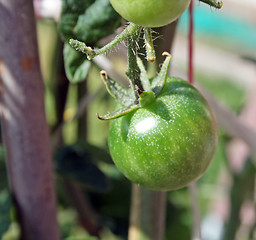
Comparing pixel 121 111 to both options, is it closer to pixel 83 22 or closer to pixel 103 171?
pixel 83 22

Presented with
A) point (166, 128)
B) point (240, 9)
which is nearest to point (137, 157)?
point (166, 128)

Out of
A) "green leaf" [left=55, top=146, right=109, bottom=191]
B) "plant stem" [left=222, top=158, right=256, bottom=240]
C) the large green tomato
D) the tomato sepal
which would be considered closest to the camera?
the large green tomato

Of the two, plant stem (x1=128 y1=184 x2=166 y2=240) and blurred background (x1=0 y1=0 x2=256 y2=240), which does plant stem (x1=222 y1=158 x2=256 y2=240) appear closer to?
blurred background (x1=0 y1=0 x2=256 y2=240)

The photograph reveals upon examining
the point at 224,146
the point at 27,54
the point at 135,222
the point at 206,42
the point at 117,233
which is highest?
the point at 27,54

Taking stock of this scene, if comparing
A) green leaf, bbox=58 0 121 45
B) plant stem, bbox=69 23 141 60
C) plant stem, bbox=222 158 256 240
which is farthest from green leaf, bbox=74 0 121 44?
plant stem, bbox=222 158 256 240

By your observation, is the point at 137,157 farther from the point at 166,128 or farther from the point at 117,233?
the point at 117,233

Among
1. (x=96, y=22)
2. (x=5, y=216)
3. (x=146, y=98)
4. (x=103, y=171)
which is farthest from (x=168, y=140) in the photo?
(x=103, y=171)

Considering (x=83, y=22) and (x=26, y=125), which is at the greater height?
(x=83, y=22)
